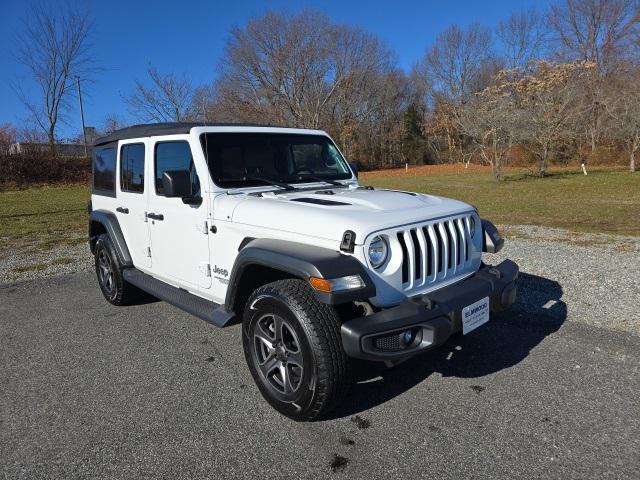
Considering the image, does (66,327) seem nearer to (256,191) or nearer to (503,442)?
(256,191)

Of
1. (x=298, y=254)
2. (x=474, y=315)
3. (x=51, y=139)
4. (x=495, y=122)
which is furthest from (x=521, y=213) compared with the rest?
(x=51, y=139)

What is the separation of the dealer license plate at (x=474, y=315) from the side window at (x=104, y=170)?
12.9ft

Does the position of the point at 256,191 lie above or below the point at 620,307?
above

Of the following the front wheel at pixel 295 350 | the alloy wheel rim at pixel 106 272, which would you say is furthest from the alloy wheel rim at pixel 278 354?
the alloy wheel rim at pixel 106 272

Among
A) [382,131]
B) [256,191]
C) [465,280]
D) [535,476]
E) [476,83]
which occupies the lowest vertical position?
[535,476]

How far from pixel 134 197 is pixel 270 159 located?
152 centimetres

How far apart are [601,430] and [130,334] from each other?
3855 mm

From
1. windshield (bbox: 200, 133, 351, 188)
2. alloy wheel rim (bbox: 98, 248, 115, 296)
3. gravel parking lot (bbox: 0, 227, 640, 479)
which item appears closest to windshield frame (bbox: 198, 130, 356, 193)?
windshield (bbox: 200, 133, 351, 188)

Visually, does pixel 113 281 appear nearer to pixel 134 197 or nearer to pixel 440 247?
pixel 134 197

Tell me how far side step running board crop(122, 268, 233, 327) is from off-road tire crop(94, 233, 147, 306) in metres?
0.22

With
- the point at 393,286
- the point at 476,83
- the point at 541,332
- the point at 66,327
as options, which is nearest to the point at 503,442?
the point at 393,286

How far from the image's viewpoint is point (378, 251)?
279 cm

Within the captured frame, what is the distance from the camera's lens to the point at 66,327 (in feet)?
15.4

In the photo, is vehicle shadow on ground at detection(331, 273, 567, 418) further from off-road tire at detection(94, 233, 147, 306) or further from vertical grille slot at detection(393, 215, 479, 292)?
off-road tire at detection(94, 233, 147, 306)
